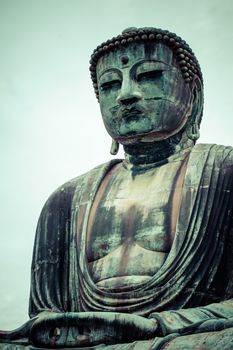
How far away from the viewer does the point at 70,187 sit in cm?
925

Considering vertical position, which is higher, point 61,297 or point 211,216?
point 211,216

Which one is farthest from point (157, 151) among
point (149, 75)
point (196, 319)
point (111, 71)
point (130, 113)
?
point (196, 319)

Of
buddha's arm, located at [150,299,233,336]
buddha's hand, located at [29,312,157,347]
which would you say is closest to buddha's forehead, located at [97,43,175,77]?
buddha's arm, located at [150,299,233,336]

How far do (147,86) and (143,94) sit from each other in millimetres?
109

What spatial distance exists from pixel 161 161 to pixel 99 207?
0.83 meters

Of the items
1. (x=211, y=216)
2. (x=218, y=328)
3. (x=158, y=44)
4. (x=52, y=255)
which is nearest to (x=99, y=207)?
(x=52, y=255)

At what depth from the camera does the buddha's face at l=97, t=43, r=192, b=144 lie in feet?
28.8

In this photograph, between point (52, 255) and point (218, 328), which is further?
point (52, 255)

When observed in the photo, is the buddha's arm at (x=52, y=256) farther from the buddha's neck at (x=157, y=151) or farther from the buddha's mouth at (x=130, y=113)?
the buddha's mouth at (x=130, y=113)

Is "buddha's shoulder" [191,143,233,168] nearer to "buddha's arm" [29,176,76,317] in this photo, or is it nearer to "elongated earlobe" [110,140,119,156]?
"elongated earlobe" [110,140,119,156]

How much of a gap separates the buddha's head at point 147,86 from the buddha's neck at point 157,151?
7 cm

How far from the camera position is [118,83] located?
898 cm

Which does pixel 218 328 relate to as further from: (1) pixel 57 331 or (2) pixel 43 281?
(2) pixel 43 281

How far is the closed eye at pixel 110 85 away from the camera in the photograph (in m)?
8.99
